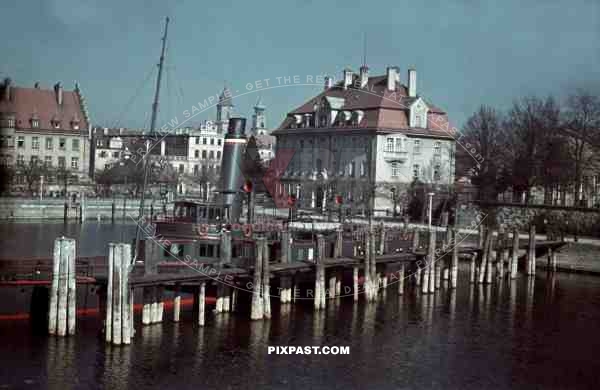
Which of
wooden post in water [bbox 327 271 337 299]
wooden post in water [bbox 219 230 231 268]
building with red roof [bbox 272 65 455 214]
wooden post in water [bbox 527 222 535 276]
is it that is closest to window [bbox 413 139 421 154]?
building with red roof [bbox 272 65 455 214]

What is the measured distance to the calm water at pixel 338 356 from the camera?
26.0 meters

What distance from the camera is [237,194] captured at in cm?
4038

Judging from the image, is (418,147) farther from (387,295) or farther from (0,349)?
(0,349)

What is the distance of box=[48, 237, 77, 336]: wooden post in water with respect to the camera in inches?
1091

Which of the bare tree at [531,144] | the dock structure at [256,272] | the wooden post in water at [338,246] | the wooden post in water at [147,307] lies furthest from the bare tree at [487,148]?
A: the wooden post in water at [147,307]

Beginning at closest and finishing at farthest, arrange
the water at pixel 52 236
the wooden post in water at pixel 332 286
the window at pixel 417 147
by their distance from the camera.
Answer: the wooden post in water at pixel 332 286
the water at pixel 52 236
the window at pixel 417 147

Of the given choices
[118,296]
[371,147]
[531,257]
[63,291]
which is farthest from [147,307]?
[371,147]

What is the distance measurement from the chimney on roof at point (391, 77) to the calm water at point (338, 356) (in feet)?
119

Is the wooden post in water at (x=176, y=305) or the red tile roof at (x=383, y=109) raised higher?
the red tile roof at (x=383, y=109)


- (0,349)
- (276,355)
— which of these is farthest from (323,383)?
(0,349)

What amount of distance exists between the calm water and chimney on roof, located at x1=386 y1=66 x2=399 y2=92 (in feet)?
119

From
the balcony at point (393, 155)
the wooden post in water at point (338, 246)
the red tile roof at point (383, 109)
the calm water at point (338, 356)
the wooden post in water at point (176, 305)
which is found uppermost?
the red tile roof at point (383, 109)

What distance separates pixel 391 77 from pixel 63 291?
164ft

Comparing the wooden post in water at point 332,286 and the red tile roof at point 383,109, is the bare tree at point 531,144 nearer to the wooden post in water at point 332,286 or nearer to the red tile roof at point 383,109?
the red tile roof at point 383,109
